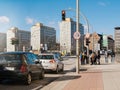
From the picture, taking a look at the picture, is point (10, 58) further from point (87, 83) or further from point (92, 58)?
point (92, 58)

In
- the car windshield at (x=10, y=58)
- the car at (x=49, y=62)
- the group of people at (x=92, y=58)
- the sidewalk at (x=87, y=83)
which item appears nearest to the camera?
the sidewalk at (x=87, y=83)

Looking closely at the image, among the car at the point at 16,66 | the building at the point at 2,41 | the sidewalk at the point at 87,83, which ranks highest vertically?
the building at the point at 2,41

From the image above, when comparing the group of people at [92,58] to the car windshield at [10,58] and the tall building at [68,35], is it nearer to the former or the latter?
the car windshield at [10,58]

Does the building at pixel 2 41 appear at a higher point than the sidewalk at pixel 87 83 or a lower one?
higher

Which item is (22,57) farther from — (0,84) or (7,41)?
(7,41)

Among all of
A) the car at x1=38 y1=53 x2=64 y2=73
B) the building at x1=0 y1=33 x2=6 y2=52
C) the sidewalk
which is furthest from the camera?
the building at x1=0 y1=33 x2=6 y2=52

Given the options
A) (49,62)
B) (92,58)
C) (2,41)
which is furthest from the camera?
(2,41)

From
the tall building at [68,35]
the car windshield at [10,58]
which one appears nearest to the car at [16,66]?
the car windshield at [10,58]

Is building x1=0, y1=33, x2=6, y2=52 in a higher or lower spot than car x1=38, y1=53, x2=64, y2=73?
higher

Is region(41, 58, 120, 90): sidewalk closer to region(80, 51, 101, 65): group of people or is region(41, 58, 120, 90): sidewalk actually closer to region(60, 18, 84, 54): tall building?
region(80, 51, 101, 65): group of people

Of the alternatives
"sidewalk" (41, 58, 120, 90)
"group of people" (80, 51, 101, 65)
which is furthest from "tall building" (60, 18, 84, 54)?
"sidewalk" (41, 58, 120, 90)

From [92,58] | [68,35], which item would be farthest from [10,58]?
[68,35]

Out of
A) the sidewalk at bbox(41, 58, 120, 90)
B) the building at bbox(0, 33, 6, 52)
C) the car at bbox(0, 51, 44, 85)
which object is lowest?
the sidewalk at bbox(41, 58, 120, 90)

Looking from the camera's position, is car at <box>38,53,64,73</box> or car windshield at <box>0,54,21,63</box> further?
car at <box>38,53,64,73</box>
